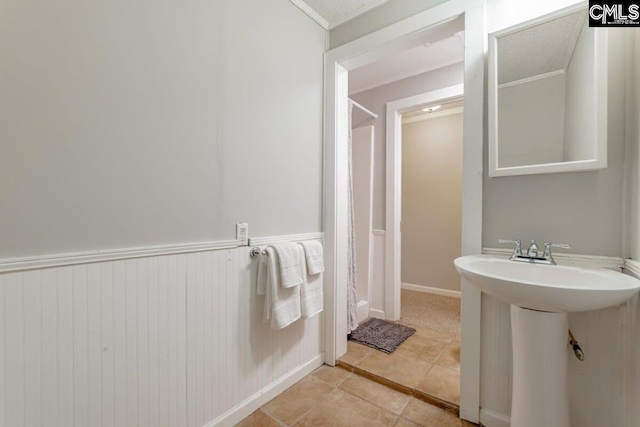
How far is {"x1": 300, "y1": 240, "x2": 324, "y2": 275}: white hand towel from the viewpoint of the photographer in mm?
1791

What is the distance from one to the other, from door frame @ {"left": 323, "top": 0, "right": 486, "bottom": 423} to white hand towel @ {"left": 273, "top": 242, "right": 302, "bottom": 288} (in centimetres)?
44

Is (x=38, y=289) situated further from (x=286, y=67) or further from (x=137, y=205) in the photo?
(x=286, y=67)

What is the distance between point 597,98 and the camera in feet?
3.87

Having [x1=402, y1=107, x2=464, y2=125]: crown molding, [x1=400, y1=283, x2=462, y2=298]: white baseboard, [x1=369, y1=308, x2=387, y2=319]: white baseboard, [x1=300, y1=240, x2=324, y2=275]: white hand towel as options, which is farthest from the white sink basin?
[x1=402, y1=107, x2=464, y2=125]: crown molding

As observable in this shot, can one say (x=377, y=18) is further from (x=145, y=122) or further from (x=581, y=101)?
(x=145, y=122)

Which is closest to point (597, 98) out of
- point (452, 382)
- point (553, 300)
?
point (553, 300)

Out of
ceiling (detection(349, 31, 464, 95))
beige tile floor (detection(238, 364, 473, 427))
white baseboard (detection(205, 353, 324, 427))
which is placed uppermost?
ceiling (detection(349, 31, 464, 95))

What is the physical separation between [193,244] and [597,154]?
1784mm

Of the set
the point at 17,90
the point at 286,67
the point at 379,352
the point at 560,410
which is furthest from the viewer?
the point at 379,352

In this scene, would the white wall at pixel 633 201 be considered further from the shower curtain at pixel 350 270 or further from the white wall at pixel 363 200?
the white wall at pixel 363 200

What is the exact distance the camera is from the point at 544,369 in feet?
3.68

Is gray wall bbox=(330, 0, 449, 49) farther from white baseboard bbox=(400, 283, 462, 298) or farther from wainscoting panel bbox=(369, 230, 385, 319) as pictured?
white baseboard bbox=(400, 283, 462, 298)

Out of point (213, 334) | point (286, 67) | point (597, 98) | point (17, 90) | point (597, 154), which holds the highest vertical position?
point (286, 67)

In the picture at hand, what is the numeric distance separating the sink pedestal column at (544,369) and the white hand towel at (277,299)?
1.12 m
